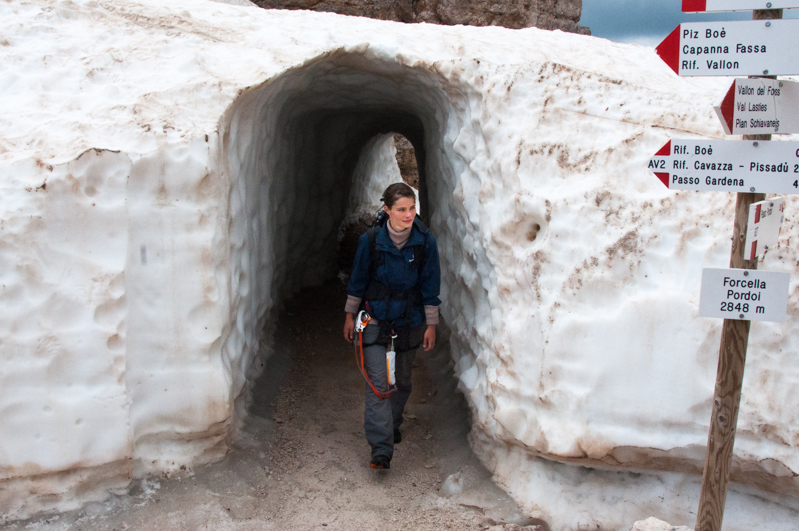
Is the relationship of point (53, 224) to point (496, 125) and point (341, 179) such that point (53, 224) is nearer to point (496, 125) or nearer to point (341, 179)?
point (496, 125)

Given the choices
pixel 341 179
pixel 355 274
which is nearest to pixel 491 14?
pixel 341 179

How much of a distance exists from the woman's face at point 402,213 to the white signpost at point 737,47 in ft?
5.19

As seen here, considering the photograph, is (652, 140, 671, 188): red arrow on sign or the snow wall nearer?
(652, 140, 671, 188): red arrow on sign

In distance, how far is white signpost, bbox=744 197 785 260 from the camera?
7.16 ft

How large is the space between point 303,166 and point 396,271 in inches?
Result: 142

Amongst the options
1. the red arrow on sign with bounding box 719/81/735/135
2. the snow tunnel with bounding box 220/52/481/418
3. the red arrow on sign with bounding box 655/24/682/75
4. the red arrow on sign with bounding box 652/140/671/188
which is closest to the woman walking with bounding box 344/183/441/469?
the snow tunnel with bounding box 220/52/481/418

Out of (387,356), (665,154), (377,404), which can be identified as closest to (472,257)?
(387,356)

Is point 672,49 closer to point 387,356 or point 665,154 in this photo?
point 665,154

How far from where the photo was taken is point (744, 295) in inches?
86.6

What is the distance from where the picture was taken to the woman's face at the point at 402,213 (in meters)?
3.38

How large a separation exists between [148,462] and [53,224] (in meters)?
1.37

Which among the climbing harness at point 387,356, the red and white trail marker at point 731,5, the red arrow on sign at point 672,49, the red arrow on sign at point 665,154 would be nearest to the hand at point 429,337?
the climbing harness at point 387,356

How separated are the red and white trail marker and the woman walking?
5.75 feet

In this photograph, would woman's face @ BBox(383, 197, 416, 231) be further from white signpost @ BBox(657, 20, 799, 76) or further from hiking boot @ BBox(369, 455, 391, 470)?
white signpost @ BBox(657, 20, 799, 76)
